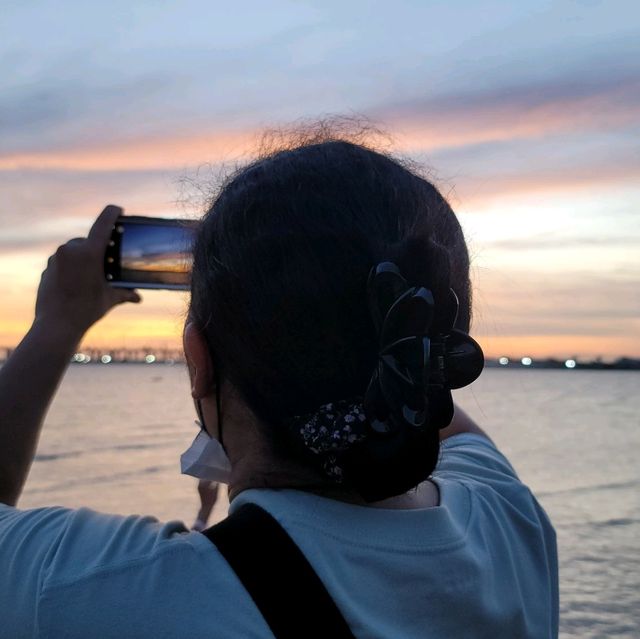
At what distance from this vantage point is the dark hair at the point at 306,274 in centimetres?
118

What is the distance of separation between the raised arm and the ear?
252 mm

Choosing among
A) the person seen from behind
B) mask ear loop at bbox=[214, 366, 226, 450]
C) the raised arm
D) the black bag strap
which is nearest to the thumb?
the raised arm

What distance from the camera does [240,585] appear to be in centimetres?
109

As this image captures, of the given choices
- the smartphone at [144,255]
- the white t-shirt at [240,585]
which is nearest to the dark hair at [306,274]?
the white t-shirt at [240,585]

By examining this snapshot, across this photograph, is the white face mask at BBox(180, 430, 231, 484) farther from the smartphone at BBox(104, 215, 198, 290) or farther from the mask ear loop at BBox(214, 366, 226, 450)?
the smartphone at BBox(104, 215, 198, 290)

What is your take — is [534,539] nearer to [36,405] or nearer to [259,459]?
[259,459]

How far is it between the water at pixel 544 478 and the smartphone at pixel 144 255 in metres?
0.33

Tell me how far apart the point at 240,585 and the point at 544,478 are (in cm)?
1726

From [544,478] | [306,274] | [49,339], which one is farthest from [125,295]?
[544,478]

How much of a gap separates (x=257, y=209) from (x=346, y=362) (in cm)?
24

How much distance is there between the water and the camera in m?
8.84

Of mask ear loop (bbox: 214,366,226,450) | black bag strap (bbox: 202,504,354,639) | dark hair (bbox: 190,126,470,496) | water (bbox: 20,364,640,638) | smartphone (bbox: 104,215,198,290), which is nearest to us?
black bag strap (bbox: 202,504,354,639)

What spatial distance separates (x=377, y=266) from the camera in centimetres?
116

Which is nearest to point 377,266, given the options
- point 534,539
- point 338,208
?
point 338,208
